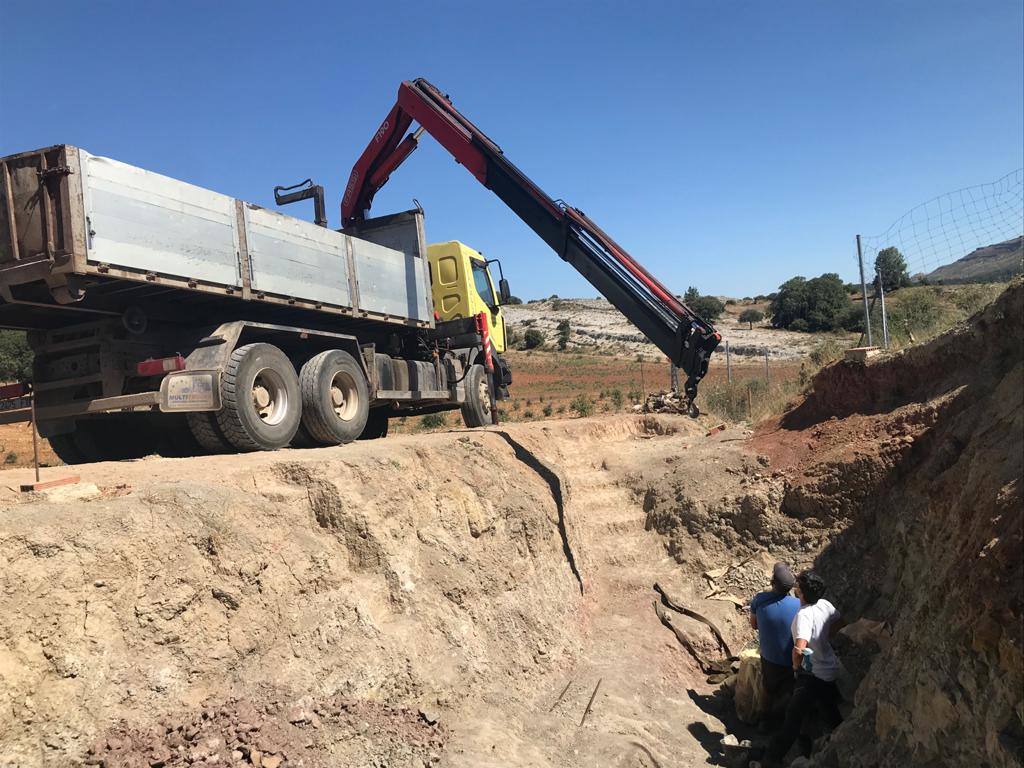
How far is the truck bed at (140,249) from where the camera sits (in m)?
6.05

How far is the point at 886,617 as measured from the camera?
6.25 meters

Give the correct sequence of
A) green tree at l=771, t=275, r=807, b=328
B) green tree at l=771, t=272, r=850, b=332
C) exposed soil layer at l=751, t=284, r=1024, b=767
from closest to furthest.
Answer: exposed soil layer at l=751, t=284, r=1024, b=767 < green tree at l=771, t=272, r=850, b=332 < green tree at l=771, t=275, r=807, b=328

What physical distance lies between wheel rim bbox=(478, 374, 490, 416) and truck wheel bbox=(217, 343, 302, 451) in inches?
193

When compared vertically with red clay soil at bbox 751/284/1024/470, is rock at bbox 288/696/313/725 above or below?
below

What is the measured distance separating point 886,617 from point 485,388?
8.20m

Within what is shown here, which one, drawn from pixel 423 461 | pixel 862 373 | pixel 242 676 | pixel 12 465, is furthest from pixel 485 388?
pixel 12 465

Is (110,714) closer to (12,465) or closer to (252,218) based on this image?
(252,218)

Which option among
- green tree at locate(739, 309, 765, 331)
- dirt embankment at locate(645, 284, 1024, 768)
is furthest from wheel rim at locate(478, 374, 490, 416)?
green tree at locate(739, 309, 765, 331)

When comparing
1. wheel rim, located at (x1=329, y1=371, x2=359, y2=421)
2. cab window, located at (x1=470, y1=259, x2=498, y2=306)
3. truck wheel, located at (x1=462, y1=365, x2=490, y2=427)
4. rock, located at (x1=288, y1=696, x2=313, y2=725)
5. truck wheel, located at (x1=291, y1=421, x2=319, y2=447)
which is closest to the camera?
rock, located at (x1=288, y1=696, x2=313, y2=725)

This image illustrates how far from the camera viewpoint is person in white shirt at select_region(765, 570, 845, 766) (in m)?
5.42

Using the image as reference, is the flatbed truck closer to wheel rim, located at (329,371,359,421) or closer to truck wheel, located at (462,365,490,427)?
wheel rim, located at (329,371,359,421)

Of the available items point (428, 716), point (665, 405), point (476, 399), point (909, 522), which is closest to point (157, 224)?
point (428, 716)

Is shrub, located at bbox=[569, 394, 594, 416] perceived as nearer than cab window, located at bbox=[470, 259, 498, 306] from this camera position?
No

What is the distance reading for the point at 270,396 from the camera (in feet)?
27.2
